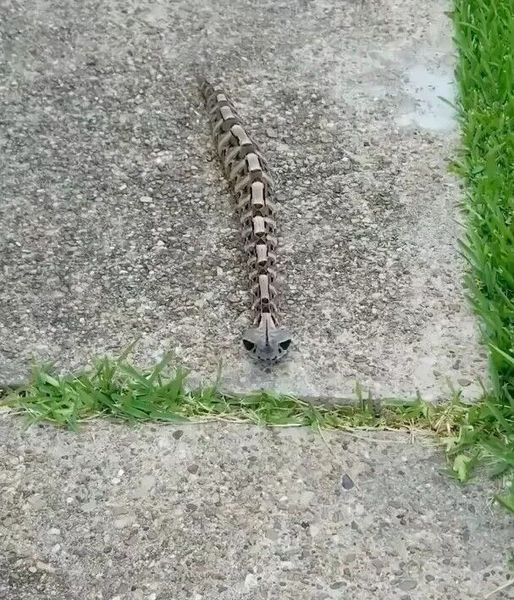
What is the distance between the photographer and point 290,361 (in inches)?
167

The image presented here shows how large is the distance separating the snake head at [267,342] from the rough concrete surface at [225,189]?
0.23 feet

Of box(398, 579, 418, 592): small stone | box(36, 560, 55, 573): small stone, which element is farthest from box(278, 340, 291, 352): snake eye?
box(36, 560, 55, 573): small stone

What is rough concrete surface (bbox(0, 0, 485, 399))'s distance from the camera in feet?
14.2

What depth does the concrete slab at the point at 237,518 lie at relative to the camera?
11.4ft

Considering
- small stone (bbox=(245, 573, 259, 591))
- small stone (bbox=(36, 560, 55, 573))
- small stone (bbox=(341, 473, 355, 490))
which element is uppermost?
small stone (bbox=(341, 473, 355, 490))

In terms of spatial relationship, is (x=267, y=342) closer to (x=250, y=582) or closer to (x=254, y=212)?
(x=254, y=212)

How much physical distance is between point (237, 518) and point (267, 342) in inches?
32.6

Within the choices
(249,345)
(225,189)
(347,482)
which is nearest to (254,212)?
(225,189)

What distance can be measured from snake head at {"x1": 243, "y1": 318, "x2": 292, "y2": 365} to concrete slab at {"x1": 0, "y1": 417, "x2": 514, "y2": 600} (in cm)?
36

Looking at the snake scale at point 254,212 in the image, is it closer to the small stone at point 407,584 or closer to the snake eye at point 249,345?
the snake eye at point 249,345

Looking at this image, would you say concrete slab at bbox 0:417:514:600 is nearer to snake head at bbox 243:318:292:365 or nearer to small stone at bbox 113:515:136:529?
small stone at bbox 113:515:136:529

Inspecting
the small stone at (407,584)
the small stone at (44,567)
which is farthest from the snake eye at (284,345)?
the small stone at (44,567)

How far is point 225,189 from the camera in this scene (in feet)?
17.1

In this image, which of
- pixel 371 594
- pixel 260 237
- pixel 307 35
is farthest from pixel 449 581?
pixel 307 35
